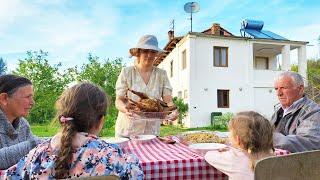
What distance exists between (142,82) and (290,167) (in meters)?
1.95

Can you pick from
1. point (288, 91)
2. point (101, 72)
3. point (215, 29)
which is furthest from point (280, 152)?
point (215, 29)

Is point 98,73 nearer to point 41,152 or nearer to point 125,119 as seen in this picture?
point 125,119

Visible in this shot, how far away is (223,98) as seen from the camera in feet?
69.8

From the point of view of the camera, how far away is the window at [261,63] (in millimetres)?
24438

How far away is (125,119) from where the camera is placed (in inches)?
134

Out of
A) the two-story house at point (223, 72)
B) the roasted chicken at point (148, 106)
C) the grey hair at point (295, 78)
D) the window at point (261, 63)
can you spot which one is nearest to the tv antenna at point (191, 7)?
the two-story house at point (223, 72)

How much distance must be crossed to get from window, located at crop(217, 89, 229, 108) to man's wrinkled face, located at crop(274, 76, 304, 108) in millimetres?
18075

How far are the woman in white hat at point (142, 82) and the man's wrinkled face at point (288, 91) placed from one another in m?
0.98

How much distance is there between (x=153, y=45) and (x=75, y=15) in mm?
16266

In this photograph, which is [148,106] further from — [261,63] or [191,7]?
[261,63]

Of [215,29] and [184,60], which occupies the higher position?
[215,29]

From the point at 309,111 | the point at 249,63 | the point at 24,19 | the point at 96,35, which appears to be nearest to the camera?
the point at 309,111

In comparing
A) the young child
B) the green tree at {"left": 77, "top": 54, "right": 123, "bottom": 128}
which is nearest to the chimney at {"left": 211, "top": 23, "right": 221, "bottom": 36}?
the green tree at {"left": 77, "top": 54, "right": 123, "bottom": 128}

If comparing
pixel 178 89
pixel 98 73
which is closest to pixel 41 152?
pixel 98 73
